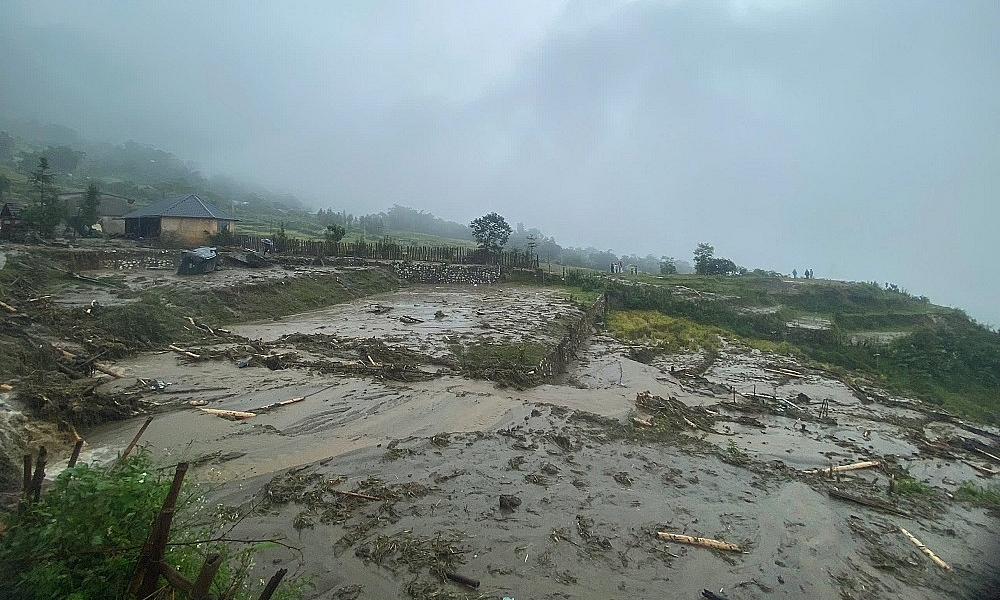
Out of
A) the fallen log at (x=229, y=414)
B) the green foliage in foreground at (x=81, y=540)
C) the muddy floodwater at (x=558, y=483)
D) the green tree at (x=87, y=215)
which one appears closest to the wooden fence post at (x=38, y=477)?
the green foliage in foreground at (x=81, y=540)

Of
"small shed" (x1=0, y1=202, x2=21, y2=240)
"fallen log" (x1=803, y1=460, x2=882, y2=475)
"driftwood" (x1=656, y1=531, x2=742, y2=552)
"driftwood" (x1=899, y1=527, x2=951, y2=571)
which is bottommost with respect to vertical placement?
"driftwood" (x1=656, y1=531, x2=742, y2=552)

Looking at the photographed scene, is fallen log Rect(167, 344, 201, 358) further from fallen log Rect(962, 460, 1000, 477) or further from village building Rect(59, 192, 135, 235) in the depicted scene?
village building Rect(59, 192, 135, 235)

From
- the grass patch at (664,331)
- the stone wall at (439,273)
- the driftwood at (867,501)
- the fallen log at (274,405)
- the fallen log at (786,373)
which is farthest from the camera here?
the stone wall at (439,273)

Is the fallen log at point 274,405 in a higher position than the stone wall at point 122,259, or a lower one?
lower

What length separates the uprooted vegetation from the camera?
19281 millimetres

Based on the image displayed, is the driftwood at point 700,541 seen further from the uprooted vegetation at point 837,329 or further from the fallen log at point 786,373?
the uprooted vegetation at point 837,329

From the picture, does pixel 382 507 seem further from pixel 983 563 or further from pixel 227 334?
pixel 227 334

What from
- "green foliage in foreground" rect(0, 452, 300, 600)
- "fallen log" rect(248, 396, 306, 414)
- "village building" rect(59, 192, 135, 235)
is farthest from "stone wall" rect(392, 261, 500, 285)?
"green foliage in foreground" rect(0, 452, 300, 600)

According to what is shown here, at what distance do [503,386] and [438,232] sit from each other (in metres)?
101

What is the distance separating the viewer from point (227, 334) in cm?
1522

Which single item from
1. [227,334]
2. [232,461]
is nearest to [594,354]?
[227,334]

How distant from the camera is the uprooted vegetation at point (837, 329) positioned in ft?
63.3

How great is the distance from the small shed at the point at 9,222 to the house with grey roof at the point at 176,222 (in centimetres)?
549

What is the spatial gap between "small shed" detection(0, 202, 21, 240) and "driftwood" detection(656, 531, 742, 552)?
29531 millimetres
